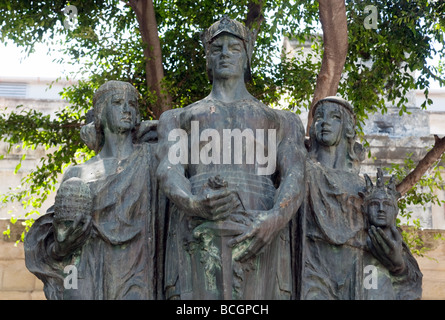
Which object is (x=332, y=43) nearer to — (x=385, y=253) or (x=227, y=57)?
(x=227, y=57)

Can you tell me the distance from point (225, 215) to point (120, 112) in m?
1.75

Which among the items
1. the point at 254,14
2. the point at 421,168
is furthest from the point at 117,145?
the point at 254,14

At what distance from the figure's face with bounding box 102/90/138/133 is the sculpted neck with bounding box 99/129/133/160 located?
5 centimetres

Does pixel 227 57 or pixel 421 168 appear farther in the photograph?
pixel 421 168

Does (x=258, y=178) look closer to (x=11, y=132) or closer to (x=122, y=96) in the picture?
(x=122, y=96)

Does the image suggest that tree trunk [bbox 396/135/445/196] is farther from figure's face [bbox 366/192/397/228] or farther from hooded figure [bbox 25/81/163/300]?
hooded figure [bbox 25/81/163/300]

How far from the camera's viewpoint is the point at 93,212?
9.14 m

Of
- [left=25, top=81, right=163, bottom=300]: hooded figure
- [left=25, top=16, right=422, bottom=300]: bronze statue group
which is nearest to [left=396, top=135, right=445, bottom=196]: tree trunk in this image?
[left=25, top=16, right=422, bottom=300]: bronze statue group

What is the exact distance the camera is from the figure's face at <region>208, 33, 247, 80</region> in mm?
9562

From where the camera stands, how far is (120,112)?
32.0ft

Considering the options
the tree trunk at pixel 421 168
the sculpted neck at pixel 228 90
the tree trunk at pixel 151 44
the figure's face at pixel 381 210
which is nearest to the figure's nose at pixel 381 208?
the figure's face at pixel 381 210

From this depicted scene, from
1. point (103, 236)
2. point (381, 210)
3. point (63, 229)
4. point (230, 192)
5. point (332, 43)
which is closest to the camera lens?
point (230, 192)

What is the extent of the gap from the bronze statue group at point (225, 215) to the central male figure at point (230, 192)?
0.01 meters

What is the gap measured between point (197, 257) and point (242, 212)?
0.52 metres
